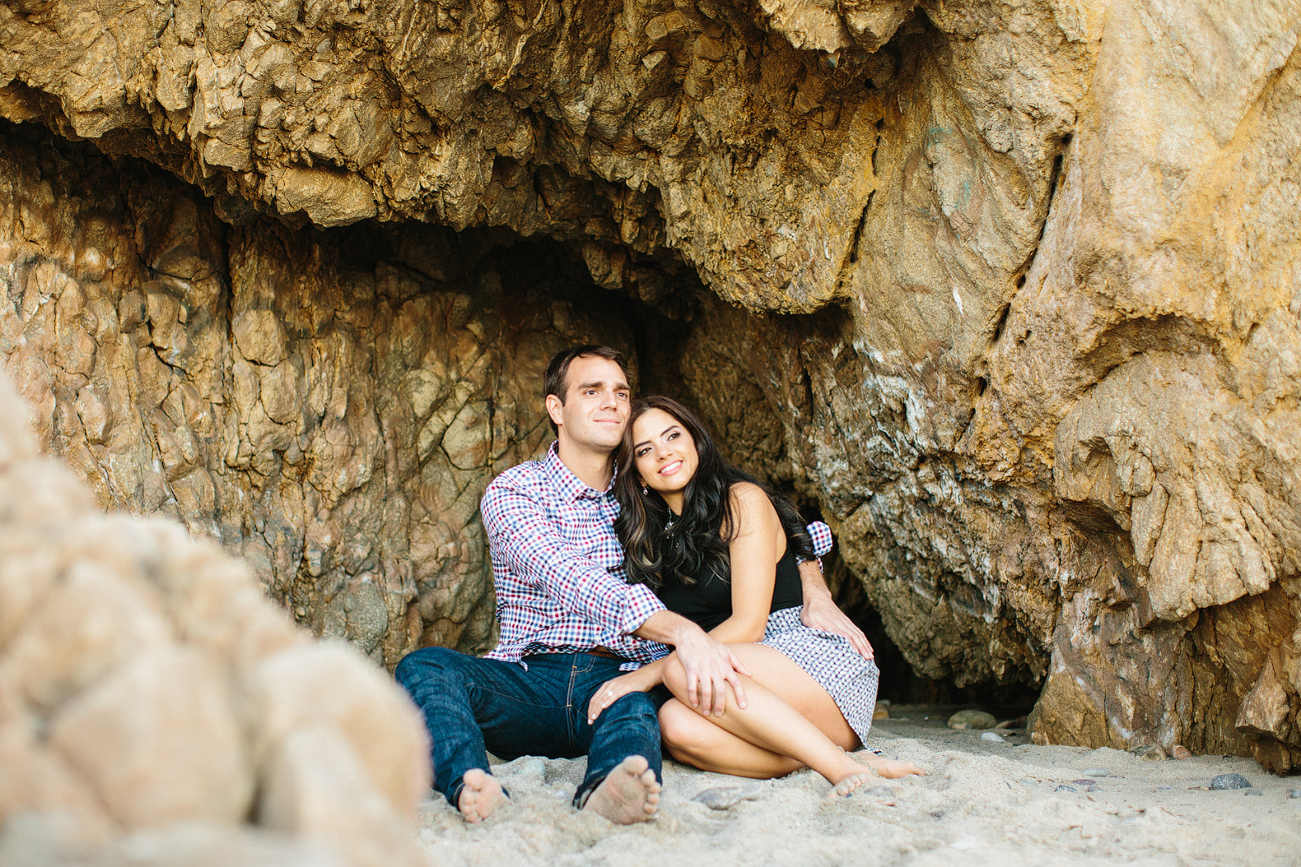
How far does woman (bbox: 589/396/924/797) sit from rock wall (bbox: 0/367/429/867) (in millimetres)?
1700

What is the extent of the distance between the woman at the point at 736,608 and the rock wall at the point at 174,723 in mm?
1700

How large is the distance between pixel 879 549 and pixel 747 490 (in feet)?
4.37

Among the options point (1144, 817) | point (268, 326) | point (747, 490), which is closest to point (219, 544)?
point (268, 326)

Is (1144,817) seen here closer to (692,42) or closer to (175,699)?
(175,699)

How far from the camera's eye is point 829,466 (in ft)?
14.1

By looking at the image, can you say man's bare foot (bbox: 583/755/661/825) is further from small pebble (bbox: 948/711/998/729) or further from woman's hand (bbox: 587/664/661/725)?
small pebble (bbox: 948/711/998/729)

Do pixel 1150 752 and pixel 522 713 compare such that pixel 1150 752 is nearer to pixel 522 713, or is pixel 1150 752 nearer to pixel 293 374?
pixel 522 713

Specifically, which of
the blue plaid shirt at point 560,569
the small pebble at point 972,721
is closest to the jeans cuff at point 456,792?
the blue plaid shirt at point 560,569

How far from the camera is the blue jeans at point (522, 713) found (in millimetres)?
2408

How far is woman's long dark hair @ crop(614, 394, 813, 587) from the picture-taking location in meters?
3.23

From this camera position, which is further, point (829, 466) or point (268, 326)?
point (829, 466)

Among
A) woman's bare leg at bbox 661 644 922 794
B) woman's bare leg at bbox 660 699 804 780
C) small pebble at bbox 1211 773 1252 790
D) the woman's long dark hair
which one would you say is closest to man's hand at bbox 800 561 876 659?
the woman's long dark hair

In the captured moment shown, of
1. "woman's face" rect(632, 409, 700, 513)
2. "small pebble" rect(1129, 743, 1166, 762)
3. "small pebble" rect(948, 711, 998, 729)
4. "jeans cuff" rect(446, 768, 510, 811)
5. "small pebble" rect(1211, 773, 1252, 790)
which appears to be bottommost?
"small pebble" rect(948, 711, 998, 729)

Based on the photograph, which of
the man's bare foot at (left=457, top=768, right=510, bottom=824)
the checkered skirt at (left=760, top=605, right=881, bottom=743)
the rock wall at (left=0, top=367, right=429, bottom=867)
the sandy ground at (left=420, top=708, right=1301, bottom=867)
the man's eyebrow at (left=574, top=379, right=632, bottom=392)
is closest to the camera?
the rock wall at (left=0, top=367, right=429, bottom=867)
